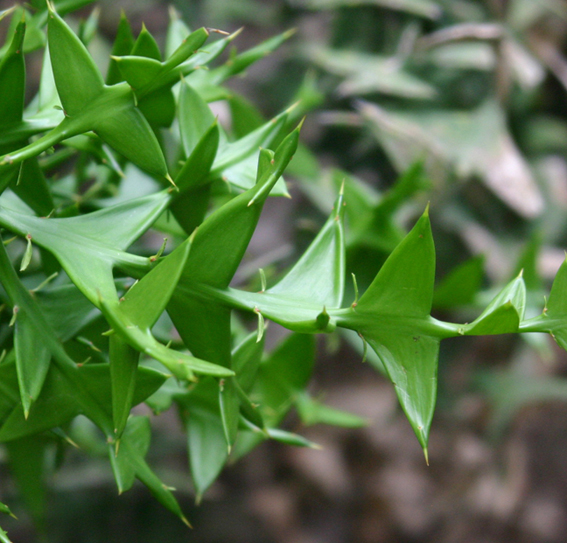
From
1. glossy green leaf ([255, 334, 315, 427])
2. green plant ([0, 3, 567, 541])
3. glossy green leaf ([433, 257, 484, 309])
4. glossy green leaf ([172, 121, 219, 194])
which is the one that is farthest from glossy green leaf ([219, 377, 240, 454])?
glossy green leaf ([433, 257, 484, 309])

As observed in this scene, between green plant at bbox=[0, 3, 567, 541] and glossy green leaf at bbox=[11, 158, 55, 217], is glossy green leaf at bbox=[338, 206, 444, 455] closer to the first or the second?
green plant at bbox=[0, 3, 567, 541]

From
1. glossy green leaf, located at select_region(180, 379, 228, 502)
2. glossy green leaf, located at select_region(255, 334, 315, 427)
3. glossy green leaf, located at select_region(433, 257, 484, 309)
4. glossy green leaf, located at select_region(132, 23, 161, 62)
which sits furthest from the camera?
glossy green leaf, located at select_region(433, 257, 484, 309)

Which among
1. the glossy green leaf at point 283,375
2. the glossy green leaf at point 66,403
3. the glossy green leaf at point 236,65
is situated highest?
the glossy green leaf at point 236,65

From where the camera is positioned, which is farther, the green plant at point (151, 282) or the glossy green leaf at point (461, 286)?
the glossy green leaf at point (461, 286)

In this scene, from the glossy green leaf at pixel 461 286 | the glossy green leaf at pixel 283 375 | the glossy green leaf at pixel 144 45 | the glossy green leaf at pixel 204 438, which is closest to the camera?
the glossy green leaf at pixel 144 45

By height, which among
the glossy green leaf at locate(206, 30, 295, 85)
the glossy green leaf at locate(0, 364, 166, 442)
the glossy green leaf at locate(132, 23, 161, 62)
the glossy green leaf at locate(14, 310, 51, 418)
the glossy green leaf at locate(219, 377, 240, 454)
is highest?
the glossy green leaf at locate(132, 23, 161, 62)

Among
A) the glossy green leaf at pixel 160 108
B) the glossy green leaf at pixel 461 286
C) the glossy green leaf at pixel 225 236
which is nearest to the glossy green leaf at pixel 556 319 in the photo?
the glossy green leaf at pixel 225 236

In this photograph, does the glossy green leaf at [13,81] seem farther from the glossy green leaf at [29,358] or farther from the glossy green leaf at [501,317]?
the glossy green leaf at [501,317]

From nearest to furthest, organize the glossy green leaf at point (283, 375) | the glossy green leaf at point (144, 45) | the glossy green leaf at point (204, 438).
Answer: the glossy green leaf at point (144, 45)
the glossy green leaf at point (204, 438)
the glossy green leaf at point (283, 375)

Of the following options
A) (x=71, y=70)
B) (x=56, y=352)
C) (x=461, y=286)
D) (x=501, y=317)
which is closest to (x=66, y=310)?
(x=56, y=352)
